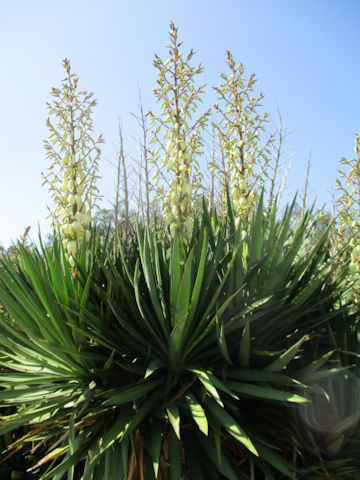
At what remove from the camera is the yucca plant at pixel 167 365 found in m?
1.67

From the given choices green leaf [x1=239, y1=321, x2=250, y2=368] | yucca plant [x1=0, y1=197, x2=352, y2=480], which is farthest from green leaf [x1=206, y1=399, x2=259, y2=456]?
green leaf [x1=239, y1=321, x2=250, y2=368]

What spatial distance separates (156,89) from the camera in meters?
2.33

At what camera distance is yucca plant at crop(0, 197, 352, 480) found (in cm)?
167

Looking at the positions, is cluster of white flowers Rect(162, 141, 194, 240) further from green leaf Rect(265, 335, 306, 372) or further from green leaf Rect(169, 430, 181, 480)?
green leaf Rect(169, 430, 181, 480)

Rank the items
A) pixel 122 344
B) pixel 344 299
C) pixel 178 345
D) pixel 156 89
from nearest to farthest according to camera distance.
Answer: pixel 178 345
pixel 122 344
pixel 156 89
pixel 344 299

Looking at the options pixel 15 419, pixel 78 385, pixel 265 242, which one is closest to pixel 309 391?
pixel 265 242

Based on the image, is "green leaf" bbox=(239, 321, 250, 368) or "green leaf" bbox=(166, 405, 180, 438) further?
"green leaf" bbox=(239, 321, 250, 368)

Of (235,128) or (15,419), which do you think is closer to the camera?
(15,419)

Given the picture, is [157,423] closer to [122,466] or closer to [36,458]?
[122,466]

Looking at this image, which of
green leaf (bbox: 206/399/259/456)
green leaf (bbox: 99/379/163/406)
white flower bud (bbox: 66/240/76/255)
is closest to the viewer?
green leaf (bbox: 206/399/259/456)

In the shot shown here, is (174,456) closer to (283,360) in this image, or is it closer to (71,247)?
(283,360)

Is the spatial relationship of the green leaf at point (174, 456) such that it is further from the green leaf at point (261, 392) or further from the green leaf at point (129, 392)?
the green leaf at point (261, 392)

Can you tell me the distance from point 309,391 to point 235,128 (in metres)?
1.73

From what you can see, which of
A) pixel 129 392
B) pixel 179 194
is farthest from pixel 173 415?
pixel 179 194
